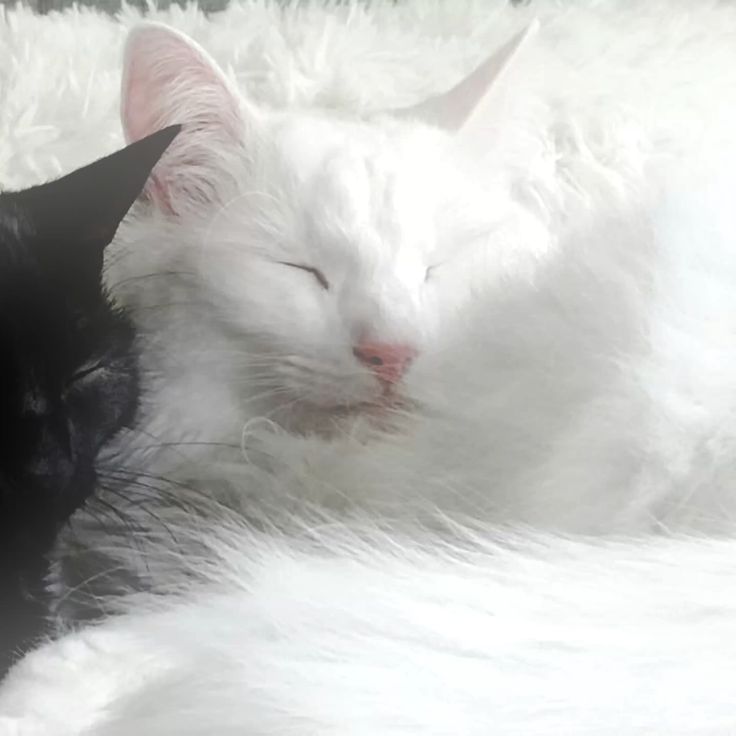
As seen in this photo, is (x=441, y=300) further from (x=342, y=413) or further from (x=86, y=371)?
(x=86, y=371)

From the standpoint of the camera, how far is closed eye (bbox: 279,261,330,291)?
0.66 meters

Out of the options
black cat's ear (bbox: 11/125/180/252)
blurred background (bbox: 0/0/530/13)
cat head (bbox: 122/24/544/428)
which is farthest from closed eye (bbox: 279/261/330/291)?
blurred background (bbox: 0/0/530/13)

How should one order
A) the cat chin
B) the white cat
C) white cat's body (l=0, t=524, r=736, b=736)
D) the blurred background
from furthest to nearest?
the blurred background
the cat chin
the white cat
white cat's body (l=0, t=524, r=736, b=736)

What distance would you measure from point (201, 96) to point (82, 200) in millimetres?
142

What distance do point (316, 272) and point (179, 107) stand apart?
0.51 ft

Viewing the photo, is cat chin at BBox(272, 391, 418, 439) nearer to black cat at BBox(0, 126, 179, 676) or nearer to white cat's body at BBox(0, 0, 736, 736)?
white cat's body at BBox(0, 0, 736, 736)

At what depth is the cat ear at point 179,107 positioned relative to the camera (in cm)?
65

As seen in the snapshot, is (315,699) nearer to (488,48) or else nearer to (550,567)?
(550,567)

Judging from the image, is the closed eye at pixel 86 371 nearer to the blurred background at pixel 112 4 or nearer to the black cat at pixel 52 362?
the black cat at pixel 52 362

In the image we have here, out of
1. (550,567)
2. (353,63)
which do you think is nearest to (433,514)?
(550,567)

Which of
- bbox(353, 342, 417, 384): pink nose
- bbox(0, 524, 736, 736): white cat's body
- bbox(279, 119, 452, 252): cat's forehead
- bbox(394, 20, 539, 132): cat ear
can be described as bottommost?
bbox(0, 524, 736, 736): white cat's body

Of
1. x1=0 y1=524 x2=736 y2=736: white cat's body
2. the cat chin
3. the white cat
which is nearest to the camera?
x1=0 y1=524 x2=736 y2=736: white cat's body

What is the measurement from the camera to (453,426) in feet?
1.89

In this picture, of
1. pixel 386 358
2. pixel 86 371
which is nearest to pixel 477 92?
pixel 386 358
